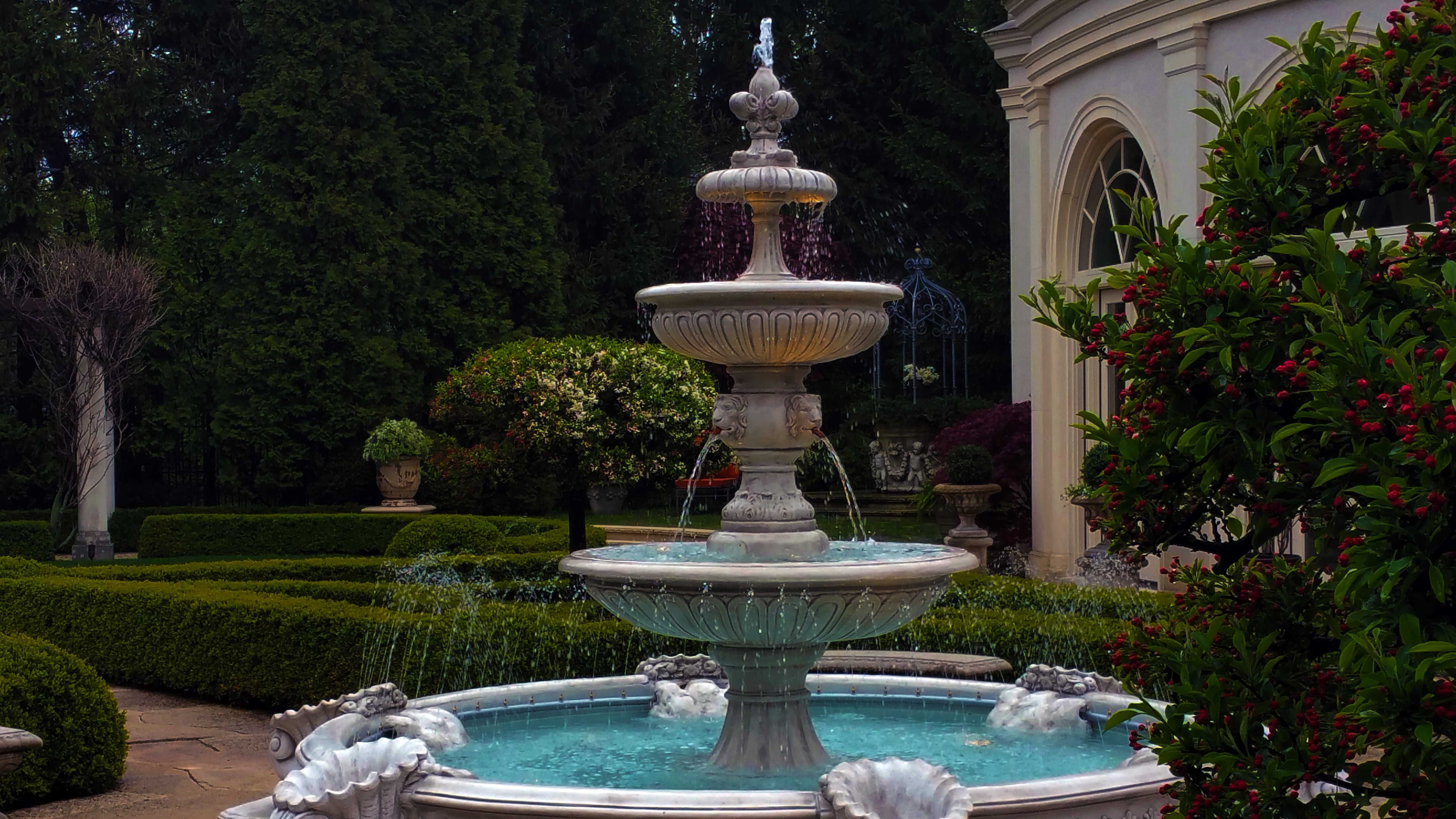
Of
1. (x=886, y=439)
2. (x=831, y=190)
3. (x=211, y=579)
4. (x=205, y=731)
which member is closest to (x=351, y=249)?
(x=886, y=439)

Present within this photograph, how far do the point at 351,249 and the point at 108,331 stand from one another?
431 centimetres

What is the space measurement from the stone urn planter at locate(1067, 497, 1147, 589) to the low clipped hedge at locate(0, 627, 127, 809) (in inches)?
260

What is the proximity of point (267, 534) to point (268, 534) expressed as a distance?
0.05 ft

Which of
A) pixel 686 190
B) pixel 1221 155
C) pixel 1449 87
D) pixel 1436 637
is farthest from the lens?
pixel 686 190

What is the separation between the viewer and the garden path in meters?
7.07

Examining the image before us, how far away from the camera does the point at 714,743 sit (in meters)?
6.88

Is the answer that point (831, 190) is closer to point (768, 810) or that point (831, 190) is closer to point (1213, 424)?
point (768, 810)

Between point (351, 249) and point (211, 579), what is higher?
point (351, 249)

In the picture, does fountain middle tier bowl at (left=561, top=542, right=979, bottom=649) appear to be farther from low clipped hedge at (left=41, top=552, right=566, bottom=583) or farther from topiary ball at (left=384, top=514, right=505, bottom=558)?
topiary ball at (left=384, top=514, right=505, bottom=558)

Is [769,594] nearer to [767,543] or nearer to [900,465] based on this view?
[767,543]

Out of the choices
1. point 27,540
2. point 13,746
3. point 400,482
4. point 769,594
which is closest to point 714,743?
point 769,594

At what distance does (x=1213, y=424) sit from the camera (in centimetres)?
276

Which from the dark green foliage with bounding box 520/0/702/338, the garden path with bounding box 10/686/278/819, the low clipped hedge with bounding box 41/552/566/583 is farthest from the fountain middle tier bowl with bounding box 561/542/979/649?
the dark green foliage with bounding box 520/0/702/338

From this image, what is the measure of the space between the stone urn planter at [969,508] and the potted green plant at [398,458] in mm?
8013
